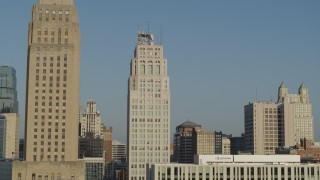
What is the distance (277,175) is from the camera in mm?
195500

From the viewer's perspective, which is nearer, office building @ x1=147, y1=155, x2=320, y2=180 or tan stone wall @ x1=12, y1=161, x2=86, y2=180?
office building @ x1=147, y1=155, x2=320, y2=180

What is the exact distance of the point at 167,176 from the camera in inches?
7643

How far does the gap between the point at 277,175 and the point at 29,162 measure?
82845 mm

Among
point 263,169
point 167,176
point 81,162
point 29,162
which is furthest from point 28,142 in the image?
point 263,169

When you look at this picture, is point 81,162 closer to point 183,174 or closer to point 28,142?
point 28,142

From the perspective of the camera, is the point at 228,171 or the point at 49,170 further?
the point at 49,170

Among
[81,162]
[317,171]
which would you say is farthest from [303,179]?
[81,162]

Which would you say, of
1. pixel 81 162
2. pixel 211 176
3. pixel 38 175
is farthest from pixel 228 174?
pixel 38 175

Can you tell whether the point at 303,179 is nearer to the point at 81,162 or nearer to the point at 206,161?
the point at 206,161

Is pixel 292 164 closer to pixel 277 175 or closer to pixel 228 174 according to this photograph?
pixel 277 175

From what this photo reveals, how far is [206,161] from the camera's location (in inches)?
7859

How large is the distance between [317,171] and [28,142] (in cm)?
9825

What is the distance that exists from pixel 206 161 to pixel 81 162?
139 ft

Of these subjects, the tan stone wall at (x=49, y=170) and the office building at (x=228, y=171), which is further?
the tan stone wall at (x=49, y=170)
